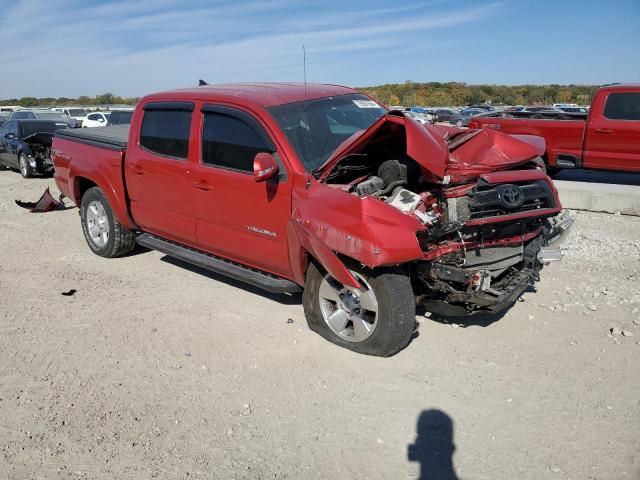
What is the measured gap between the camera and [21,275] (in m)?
6.10

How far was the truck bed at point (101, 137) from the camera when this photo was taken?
5.98 meters

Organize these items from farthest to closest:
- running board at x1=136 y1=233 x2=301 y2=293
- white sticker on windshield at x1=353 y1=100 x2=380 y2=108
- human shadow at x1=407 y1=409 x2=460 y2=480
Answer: white sticker on windshield at x1=353 y1=100 x2=380 y2=108 → running board at x1=136 y1=233 x2=301 y2=293 → human shadow at x1=407 y1=409 x2=460 y2=480

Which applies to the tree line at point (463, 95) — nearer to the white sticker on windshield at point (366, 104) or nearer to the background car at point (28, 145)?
the background car at point (28, 145)

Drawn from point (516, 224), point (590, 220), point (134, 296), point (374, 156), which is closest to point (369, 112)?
point (374, 156)

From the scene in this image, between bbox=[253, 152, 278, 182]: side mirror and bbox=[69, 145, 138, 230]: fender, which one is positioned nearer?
bbox=[253, 152, 278, 182]: side mirror

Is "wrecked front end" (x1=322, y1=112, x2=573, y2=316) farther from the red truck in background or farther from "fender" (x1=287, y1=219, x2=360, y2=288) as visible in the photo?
the red truck in background

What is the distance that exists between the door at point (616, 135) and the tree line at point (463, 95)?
186 feet

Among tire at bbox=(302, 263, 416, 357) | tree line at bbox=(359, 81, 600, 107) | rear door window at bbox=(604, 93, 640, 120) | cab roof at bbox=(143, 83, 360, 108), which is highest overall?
tree line at bbox=(359, 81, 600, 107)

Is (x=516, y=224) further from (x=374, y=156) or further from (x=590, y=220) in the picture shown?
(x=590, y=220)

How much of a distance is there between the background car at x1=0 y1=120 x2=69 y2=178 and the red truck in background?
11.6m

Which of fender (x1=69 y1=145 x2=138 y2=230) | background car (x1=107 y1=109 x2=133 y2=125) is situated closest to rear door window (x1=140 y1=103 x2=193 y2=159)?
fender (x1=69 y1=145 x2=138 y2=230)

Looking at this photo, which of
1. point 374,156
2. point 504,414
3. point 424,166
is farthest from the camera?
point 374,156

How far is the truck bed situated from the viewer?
235 inches

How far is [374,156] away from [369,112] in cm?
→ 98
